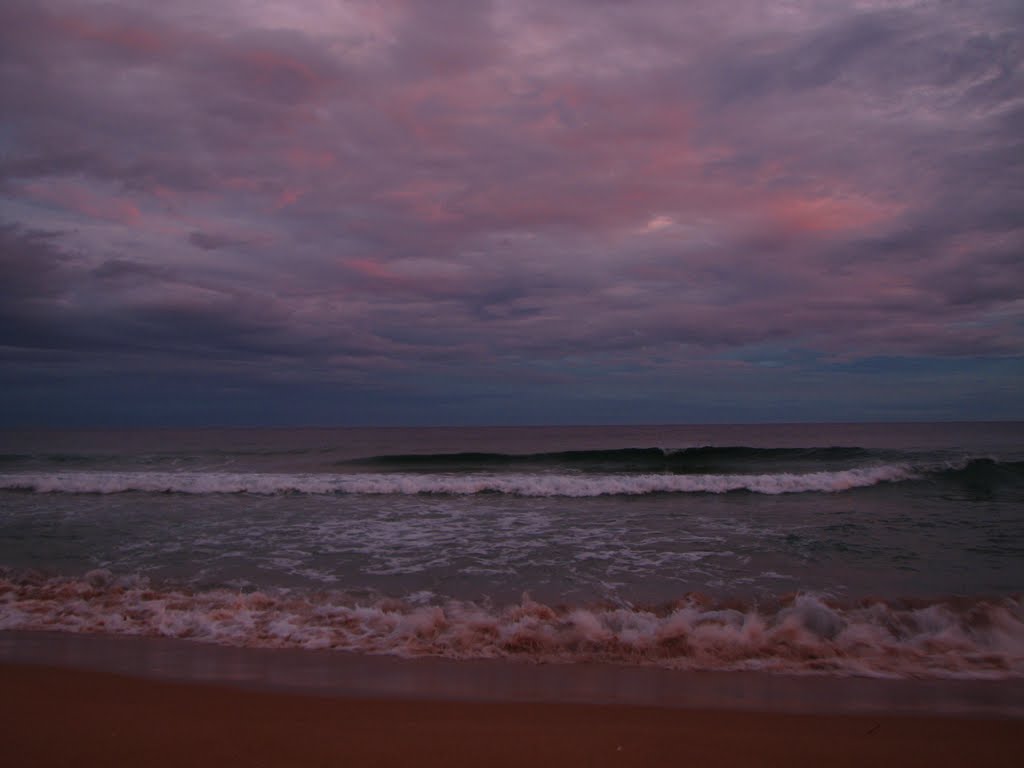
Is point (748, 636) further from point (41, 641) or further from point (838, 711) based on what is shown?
point (41, 641)

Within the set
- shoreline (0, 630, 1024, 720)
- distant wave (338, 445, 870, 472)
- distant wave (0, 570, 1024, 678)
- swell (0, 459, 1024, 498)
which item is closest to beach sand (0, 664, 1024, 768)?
shoreline (0, 630, 1024, 720)

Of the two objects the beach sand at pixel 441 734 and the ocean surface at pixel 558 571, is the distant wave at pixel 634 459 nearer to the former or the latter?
the ocean surface at pixel 558 571

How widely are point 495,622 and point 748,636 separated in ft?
A: 7.85

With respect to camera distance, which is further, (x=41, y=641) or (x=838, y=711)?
(x=41, y=641)

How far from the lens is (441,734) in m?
3.54

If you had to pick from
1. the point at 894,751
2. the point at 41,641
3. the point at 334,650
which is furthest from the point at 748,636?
the point at 41,641

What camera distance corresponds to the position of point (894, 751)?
11.3ft

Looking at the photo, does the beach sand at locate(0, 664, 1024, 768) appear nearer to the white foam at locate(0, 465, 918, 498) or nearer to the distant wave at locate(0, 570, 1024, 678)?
Answer: the distant wave at locate(0, 570, 1024, 678)

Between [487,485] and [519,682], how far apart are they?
44.8 feet

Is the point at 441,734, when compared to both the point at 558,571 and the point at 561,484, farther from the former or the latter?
the point at 561,484

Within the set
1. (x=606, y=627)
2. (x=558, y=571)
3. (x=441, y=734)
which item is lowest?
(x=558, y=571)

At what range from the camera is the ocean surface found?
545 centimetres

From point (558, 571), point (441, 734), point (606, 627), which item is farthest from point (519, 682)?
point (558, 571)

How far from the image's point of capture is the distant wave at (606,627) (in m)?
5.12
